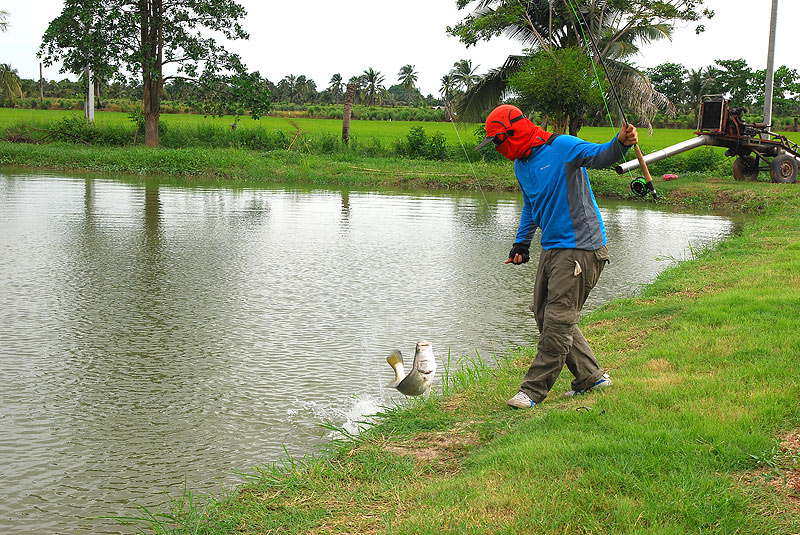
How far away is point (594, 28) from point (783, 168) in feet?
32.4

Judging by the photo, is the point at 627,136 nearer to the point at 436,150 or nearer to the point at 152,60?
the point at 152,60

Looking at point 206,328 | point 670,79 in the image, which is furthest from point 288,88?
point 206,328

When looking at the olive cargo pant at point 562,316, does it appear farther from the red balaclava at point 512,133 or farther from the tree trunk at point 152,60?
the tree trunk at point 152,60

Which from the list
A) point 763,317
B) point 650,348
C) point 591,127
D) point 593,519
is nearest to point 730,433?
point 593,519

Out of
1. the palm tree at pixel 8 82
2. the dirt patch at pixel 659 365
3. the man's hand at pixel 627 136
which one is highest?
the palm tree at pixel 8 82

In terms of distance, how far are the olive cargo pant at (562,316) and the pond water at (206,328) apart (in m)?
1.34

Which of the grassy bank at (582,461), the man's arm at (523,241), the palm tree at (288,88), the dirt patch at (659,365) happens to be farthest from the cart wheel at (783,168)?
the palm tree at (288,88)

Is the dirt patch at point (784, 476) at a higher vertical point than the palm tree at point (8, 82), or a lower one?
lower

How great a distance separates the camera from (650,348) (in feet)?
20.6

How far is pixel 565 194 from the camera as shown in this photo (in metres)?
5.15

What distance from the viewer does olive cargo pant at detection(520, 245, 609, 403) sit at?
5031mm

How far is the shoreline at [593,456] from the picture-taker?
347cm

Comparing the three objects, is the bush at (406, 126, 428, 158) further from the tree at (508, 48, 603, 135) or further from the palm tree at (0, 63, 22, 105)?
the palm tree at (0, 63, 22, 105)

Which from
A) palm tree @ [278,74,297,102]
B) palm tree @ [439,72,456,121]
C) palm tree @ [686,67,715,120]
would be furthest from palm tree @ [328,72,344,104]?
palm tree @ [439,72,456,121]
